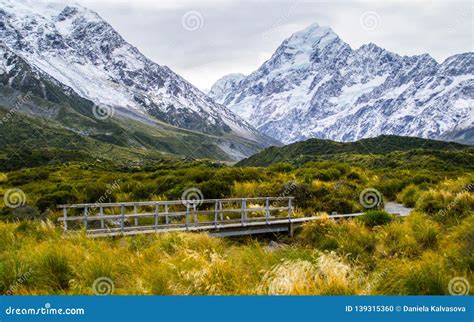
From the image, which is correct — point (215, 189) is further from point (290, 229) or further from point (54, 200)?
point (54, 200)

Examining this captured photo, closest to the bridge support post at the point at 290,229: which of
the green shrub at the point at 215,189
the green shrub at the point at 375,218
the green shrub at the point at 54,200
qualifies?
the green shrub at the point at 375,218

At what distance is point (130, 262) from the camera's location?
410 inches

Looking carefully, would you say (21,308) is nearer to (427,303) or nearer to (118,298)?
(118,298)

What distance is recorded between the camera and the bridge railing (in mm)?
17156

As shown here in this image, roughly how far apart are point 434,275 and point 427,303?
4.23ft

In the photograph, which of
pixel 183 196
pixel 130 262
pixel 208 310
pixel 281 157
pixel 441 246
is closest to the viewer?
pixel 208 310

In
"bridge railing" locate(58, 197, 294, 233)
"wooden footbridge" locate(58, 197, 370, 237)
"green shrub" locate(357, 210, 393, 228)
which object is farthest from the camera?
"bridge railing" locate(58, 197, 294, 233)

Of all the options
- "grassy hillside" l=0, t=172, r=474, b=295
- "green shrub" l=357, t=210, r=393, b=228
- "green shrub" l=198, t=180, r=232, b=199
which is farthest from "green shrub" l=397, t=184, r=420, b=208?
"grassy hillside" l=0, t=172, r=474, b=295

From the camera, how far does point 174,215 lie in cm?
1864

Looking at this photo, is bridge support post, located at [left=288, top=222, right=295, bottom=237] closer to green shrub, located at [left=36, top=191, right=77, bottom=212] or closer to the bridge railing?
the bridge railing

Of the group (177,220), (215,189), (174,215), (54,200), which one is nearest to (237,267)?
(174,215)

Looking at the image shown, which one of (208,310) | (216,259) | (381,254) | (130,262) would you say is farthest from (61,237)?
(381,254)

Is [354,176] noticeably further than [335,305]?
Yes

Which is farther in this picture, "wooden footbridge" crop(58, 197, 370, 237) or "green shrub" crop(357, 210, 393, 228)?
"green shrub" crop(357, 210, 393, 228)
